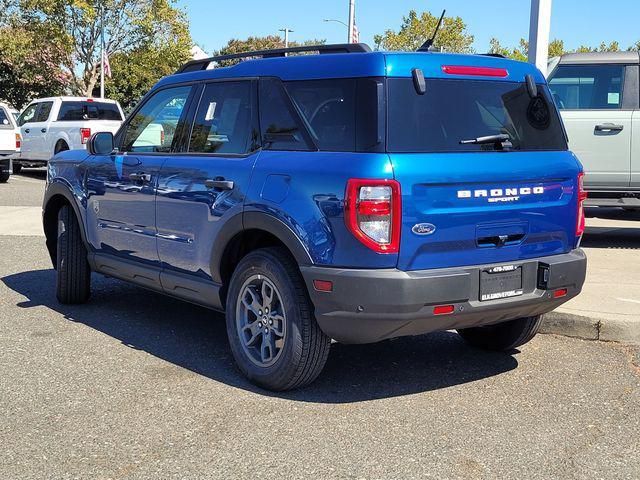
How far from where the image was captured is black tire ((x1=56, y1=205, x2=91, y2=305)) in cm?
666

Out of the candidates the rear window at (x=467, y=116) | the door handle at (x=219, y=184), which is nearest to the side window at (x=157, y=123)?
the door handle at (x=219, y=184)

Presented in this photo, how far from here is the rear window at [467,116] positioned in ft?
14.0

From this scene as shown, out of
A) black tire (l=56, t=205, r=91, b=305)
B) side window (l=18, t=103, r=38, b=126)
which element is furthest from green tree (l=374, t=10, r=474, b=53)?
black tire (l=56, t=205, r=91, b=305)

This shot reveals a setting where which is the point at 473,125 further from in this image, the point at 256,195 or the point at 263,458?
the point at 263,458

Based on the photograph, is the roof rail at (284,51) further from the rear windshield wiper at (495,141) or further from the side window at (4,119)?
the side window at (4,119)

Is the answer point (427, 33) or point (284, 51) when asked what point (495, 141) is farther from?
point (427, 33)

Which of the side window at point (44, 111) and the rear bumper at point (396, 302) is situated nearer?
the rear bumper at point (396, 302)

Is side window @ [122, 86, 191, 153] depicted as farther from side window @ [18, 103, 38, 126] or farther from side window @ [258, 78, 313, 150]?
side window @ [18, 103, 38, 126]

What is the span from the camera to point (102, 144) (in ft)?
20.5

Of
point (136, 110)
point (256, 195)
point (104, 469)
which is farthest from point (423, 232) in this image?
point (136, 110)

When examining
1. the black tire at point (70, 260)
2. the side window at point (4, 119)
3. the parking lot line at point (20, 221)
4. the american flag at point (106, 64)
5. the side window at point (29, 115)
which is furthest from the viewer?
the american flag at point (106, 64)

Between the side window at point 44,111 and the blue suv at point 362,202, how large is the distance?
51.6 feet

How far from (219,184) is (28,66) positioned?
36.9 m

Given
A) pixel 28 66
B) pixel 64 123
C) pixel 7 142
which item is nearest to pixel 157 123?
pixel 64 123
